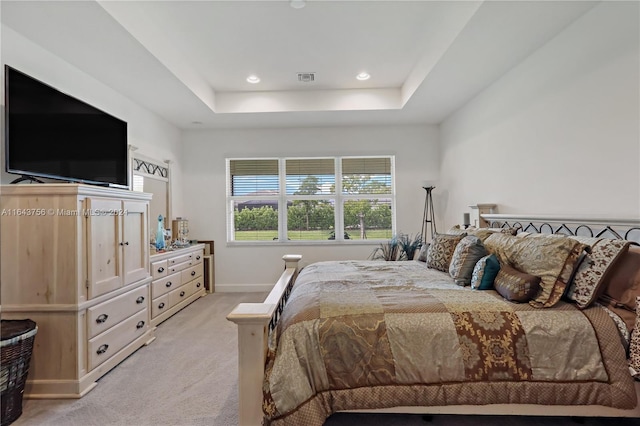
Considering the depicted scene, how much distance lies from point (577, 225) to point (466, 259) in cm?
84

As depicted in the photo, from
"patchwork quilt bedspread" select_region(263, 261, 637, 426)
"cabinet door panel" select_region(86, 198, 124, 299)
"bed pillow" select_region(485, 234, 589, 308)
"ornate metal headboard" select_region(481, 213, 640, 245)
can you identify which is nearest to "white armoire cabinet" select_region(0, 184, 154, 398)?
"cabinet door panel" select_region(86, 198, 124, 299)

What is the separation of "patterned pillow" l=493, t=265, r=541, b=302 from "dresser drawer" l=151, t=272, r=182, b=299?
123 inches

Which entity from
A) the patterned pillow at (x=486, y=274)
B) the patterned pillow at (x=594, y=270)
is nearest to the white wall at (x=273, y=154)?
the patterned pillow at (x=486, y=274)

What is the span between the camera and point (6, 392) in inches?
65.9

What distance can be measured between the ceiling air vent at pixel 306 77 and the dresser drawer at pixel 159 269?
2.62 m

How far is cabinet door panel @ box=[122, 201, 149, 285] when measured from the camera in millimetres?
2459

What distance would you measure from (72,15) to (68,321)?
2033 mm

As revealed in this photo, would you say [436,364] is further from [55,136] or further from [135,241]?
[55,136]

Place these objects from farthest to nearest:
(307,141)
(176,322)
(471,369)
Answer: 1. (307,141)
2. (176,322)
3. (471,369)

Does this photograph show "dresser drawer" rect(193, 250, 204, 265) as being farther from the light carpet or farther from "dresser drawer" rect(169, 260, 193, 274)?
the light carpet

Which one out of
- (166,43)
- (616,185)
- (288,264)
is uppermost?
(166,43)

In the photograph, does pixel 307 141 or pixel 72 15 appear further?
pixel 307 141

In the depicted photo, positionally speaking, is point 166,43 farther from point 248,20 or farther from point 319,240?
point 319,240

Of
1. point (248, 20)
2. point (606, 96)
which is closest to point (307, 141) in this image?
point (248, 20)
